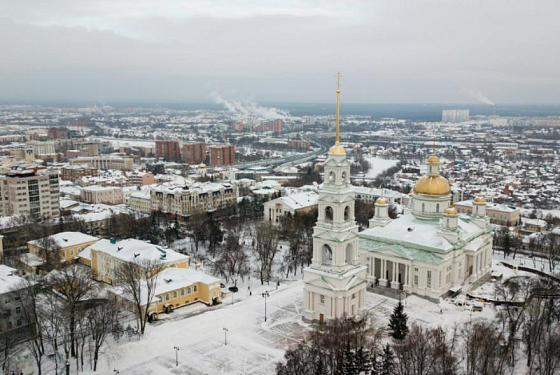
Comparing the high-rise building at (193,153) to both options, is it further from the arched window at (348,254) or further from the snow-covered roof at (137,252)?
the arched window at (348,254)

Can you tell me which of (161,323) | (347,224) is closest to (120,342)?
(161,323)

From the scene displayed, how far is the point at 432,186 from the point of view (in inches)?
1559

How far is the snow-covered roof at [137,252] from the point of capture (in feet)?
124

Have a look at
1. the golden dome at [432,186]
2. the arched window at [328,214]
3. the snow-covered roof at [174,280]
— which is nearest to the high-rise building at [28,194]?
the snow-covered roof at [174,280]

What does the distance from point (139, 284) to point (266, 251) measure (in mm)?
13139

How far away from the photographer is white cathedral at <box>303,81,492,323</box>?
99.0 feet

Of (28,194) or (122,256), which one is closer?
(122,256)

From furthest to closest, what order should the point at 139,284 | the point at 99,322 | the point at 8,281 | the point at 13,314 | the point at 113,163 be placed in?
the point at 113,163, the point at 139,284, the point at 8,281, the point at 13,314, the point at 99,322

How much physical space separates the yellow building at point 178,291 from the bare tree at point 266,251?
5475 mm

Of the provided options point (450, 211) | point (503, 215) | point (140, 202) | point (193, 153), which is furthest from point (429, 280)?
point (193, 153)

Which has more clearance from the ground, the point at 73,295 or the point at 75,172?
the point at 73,295

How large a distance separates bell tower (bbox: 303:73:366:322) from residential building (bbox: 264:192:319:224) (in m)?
29.6

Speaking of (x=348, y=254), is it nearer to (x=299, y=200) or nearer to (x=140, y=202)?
(x=299, y=200)

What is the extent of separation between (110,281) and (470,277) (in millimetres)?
26417
